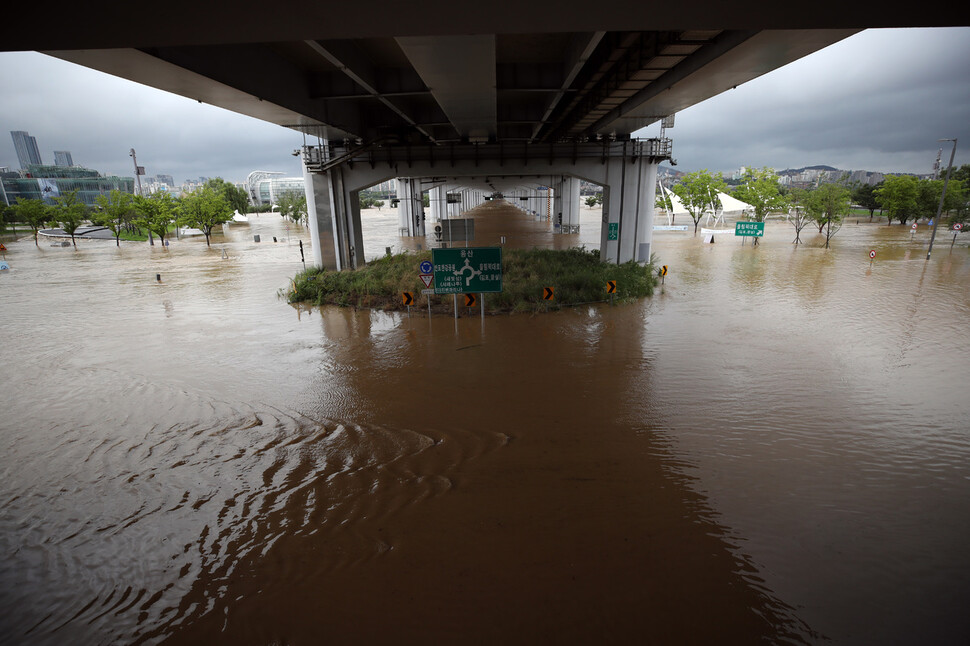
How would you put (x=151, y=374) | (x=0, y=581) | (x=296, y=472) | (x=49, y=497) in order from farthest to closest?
(x=151, y=374) < (x=296, y=472) < (x=49, y=497) < (x=0, y=581)

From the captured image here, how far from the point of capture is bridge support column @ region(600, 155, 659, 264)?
23750 mm

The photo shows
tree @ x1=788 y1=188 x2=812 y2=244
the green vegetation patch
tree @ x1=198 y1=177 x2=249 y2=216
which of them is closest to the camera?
the green vegetation patch

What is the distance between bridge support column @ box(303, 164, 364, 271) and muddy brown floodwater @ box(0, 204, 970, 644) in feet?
36.0

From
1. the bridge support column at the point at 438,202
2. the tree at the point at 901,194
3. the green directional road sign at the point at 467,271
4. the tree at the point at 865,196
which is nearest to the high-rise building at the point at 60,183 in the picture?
the bridge support column at the point at 438,202

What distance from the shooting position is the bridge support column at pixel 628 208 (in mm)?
23750

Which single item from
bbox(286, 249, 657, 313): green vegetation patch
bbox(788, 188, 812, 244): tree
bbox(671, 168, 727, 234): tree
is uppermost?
bbox(671, 168, 727, 234): tree

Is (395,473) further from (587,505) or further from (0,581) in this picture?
(0,581)

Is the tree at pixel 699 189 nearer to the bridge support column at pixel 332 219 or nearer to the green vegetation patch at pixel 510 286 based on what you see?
the green vegetation patch at pixel 510 286

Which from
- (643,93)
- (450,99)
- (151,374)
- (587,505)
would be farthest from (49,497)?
(643,93)

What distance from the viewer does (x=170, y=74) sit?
930cm

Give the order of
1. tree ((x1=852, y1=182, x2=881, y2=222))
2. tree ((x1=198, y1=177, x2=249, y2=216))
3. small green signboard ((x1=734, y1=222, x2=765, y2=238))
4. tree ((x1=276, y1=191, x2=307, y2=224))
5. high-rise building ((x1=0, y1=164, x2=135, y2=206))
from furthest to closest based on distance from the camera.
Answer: high-rise building ((x1=0, y1=164, x2=135, y2=206)), tree ((x1=198, y1=177, x2=249, y2=216)), tree ((x1=852, y1=182, x2=881, y2=222)), tree ((x1=276, y1=191, x2=307, y2=224)), small green signboard ((x1=734, y1=222, x2=765, y2=238))

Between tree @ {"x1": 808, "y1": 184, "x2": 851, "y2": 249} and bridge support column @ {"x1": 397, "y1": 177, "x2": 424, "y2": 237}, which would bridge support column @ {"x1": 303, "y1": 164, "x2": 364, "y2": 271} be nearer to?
bridge support column @ {"x1": 397, "y1": 177, "x2": 424, "y2": 237}

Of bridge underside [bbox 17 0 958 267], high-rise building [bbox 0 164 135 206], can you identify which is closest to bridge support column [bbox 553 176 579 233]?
bridge underside [bbox 17 0 958 267]

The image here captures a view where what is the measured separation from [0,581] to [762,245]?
4500cm
